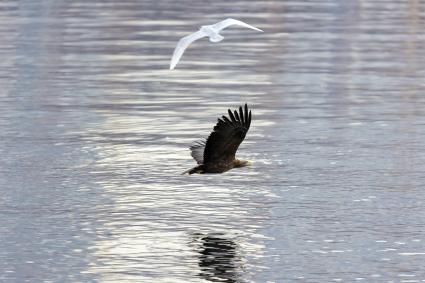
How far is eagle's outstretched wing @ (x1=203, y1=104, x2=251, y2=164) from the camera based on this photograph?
15.4 metres

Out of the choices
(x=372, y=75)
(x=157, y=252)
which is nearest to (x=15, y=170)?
(x=157, y=252)

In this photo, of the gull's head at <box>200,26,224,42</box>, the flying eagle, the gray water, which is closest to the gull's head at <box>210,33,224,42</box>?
the gull's head at <box>200,26,224,42</box>

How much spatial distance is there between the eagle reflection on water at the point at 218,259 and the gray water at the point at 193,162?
0.07 feet

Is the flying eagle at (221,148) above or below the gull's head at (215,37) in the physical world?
below

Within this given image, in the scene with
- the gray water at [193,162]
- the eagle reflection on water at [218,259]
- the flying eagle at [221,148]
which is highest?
the flying eagle at [221,148]

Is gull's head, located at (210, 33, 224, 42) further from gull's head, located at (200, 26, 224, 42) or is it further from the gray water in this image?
the gray water

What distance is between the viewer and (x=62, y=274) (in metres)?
13.5

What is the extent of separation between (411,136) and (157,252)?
793cm

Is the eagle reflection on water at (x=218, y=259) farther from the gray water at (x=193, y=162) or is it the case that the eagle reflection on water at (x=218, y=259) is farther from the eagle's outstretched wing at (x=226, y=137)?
the eagle's outstretched wing at (x=226, y=137)

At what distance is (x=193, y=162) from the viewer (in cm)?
1945

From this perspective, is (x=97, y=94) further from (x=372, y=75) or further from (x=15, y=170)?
(x=15, y=170)

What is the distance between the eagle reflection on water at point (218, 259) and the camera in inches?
528

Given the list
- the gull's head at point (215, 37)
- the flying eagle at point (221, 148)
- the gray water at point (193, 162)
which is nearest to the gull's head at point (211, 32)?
the gull's head at point (215, 37)

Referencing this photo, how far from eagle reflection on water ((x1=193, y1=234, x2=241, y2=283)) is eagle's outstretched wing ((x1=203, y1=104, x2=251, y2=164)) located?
974 mm
